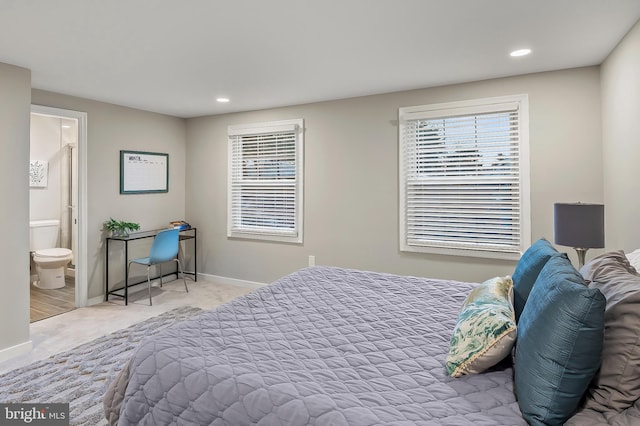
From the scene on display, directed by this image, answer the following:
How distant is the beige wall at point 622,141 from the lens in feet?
7.87

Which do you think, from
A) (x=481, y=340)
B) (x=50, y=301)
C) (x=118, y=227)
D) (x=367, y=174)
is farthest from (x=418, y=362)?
(x=50, y=301)

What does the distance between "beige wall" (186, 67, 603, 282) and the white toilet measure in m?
1.75

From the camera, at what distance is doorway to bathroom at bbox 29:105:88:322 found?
426cm

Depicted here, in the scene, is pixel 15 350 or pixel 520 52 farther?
pixel 15 350

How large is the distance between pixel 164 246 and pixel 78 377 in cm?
198

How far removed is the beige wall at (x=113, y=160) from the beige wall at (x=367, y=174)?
45cm

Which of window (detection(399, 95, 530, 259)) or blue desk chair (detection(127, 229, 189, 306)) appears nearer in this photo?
window (detection(399, 95, 530, 259))

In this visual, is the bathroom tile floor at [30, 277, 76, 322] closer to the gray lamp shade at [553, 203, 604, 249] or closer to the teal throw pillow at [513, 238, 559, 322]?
the teal throw pillow at [513, 238, 559, 322]

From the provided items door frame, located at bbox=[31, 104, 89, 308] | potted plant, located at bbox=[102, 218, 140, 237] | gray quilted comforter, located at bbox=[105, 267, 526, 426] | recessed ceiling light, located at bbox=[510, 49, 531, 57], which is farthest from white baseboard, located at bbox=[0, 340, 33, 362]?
recessed ceiling light, located at bbox=[510, 49, 531, 57]

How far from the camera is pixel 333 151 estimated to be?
4.38m

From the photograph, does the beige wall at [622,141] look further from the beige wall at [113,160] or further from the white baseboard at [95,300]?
the white baseboard at [95,300]

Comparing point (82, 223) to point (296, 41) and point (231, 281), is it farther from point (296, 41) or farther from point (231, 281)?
point (296, 41)

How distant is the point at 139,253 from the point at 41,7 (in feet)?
11.3

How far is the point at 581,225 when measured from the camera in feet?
7.77
